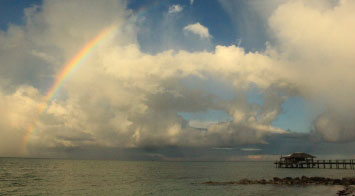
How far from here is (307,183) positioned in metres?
52.3

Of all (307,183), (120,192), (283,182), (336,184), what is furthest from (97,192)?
(336,184)

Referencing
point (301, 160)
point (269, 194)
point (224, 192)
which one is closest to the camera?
point (269, 194)

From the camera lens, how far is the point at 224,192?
→ 42.8 meters

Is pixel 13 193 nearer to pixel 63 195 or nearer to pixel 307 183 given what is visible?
pixel 63 195

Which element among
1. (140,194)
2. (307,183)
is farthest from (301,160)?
(140,194)

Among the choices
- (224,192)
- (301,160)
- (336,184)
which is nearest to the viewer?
(224,192)

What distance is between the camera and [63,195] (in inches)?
1642

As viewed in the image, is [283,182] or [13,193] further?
[283,182]

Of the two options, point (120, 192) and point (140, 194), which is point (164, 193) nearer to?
point (140, 194)

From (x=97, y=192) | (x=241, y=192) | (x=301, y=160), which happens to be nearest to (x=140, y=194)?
(x=97, y=192)

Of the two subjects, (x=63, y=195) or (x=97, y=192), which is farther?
(x=97, y=192)

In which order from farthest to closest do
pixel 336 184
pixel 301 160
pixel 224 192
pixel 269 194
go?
pixel 301 160, pixel 336 184, pixel 224 192, pixel 269 194

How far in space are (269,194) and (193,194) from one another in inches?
440

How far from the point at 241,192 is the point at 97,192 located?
23.0 m
